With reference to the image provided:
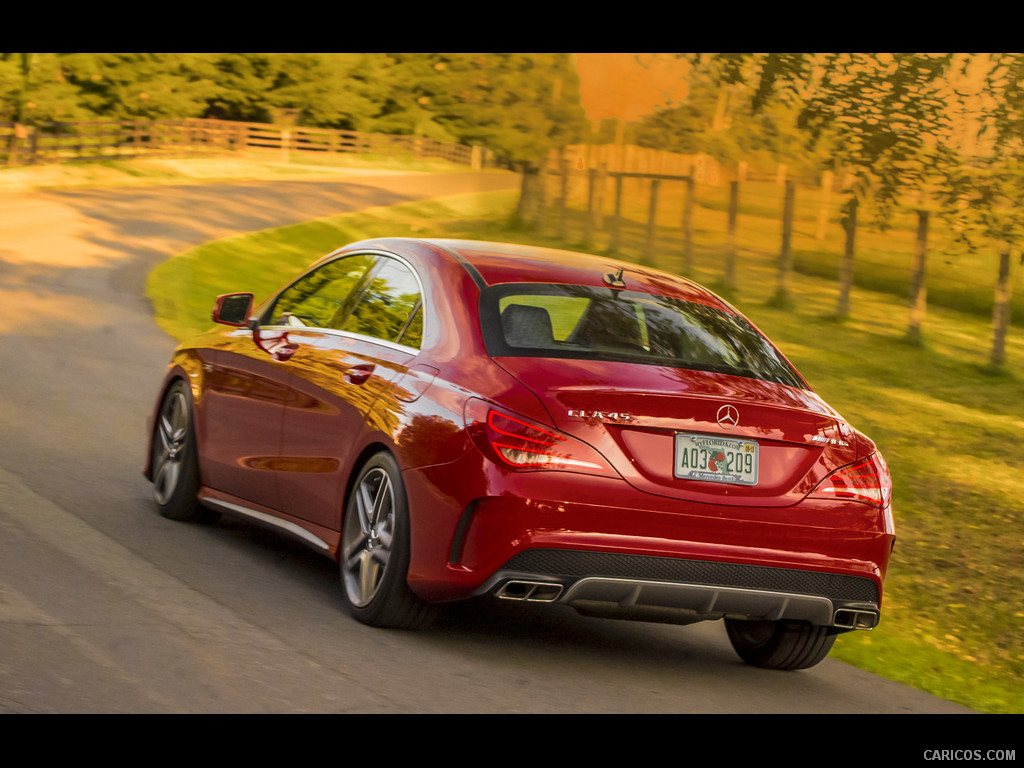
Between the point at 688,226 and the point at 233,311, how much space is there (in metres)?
15.7

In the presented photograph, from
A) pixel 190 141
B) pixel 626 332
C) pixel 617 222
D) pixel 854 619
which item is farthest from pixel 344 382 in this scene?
pixel 190 141

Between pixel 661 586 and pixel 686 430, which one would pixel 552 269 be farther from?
pixel 661 586

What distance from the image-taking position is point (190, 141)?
66.9m

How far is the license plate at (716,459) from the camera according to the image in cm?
582

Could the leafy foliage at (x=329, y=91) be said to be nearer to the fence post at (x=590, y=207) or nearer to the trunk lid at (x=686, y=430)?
the fence post at (x=590, y=207)

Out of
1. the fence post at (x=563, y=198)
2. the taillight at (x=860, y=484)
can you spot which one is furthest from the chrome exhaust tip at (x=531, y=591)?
the fence post at (x=563, y=198)

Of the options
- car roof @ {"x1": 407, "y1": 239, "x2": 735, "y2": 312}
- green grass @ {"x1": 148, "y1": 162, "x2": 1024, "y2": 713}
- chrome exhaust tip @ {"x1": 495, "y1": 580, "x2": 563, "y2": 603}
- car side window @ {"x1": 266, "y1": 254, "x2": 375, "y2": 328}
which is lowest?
green grass @ {"x1": 148, "y1": 162, "x2": 1024, "y2": 713}

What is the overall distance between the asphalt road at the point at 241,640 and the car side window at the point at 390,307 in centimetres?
127

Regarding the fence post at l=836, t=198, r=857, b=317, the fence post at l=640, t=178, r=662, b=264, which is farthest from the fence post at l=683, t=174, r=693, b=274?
the fence post at l=836, t=198, r=857, b=317

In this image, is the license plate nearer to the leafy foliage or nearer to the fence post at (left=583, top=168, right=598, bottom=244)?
the leafy foliage

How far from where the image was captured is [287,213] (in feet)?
125

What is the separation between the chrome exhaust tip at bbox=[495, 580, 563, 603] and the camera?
5730mm

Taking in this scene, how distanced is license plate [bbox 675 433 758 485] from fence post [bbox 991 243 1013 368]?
1122cm
